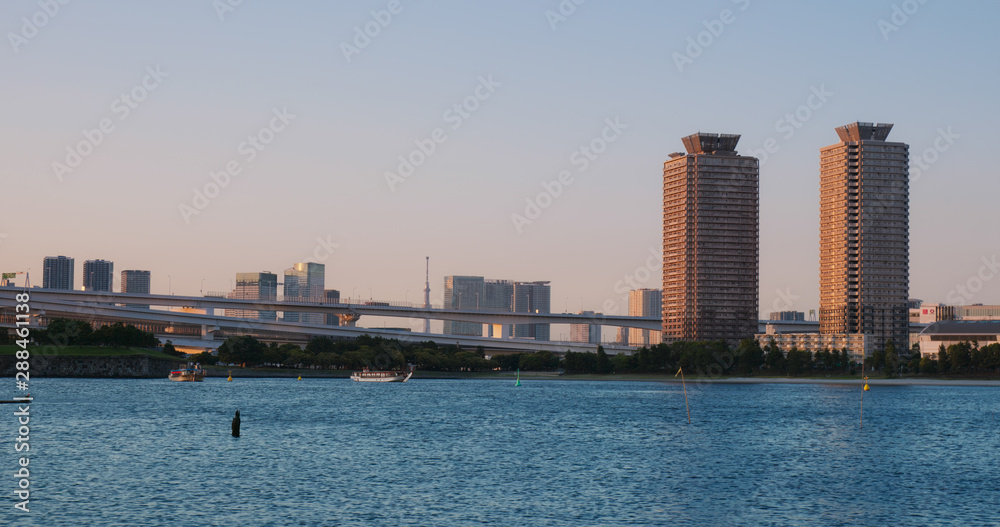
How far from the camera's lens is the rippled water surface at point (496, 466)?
5416cm

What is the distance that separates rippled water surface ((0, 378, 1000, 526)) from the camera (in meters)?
54.2

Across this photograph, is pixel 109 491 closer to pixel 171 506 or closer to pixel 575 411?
pixel 171 506

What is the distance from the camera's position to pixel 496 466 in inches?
2867

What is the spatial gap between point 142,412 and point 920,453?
74.0m

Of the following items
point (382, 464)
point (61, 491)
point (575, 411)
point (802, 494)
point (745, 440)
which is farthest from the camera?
point (575, 411)

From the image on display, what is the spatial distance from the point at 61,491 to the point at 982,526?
46.1 metres

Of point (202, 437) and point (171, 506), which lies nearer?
point (171, 506)

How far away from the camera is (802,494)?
6194cm

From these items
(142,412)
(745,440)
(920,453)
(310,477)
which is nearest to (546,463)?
(310,477)

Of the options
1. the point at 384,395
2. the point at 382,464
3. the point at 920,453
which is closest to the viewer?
the point at 382,464

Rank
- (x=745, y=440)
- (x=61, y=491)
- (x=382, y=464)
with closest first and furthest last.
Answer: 1. (x=61, y=491)
2. (x=382, y=464)
3. (x=745, y=440)

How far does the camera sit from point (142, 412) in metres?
112

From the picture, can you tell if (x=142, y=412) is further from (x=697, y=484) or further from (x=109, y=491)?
(x=697, y=484)

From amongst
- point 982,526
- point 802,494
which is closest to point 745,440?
point 802,494
